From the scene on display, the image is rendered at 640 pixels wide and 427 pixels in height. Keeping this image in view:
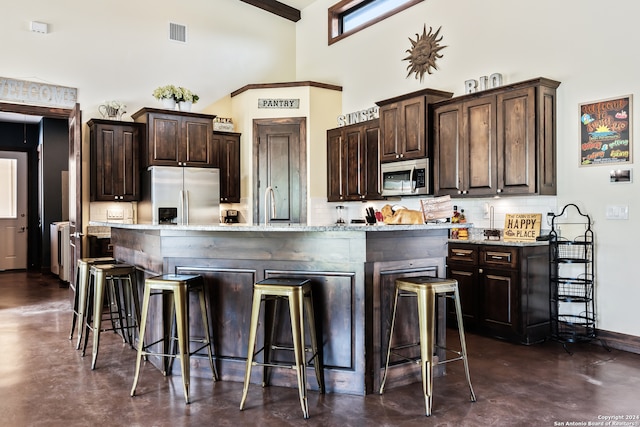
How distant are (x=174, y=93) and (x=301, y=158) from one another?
2015 mm

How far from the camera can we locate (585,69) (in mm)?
4328

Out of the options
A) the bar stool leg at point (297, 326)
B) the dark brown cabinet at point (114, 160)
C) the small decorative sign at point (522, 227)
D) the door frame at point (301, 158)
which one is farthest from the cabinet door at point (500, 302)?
the dark brown cabinet at point (114, 160)

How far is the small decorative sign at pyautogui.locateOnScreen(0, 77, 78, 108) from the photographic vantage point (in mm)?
6004

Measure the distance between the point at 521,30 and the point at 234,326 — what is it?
404cm

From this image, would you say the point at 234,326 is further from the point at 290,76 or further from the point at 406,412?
the point at 290,76

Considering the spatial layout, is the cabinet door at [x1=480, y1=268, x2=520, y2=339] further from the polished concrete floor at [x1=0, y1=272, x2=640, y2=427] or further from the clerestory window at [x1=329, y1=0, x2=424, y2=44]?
the clerestory window at [x1=329, y1=0, x2=424, y2=44]

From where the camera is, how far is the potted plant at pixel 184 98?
6.67 metres

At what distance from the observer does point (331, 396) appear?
117 inches

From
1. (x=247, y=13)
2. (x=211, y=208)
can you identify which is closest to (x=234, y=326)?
(x=211, y=208)

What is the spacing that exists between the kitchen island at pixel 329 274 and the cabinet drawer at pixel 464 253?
138 centimetres

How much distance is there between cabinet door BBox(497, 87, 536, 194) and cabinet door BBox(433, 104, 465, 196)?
48 cm

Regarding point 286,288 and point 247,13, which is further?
point 247,13

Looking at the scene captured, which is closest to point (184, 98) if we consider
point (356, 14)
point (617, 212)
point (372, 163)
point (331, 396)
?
point (372, 163)

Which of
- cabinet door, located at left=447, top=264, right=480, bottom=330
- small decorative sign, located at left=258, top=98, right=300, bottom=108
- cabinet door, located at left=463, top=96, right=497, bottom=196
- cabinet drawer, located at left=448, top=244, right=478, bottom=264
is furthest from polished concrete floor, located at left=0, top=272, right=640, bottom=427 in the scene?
small decorative sign, located at left=258, top=98, right=300, bottom=108
